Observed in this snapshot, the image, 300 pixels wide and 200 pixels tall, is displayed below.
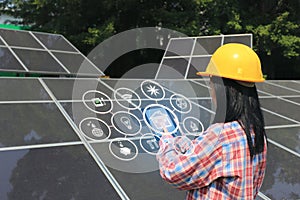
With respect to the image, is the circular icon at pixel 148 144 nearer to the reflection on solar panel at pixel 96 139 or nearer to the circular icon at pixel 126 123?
the reflection on solar panel at pixel 96 139

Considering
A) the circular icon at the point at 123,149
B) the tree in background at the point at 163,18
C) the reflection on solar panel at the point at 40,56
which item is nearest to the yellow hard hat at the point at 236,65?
the circular icon at the point at 123,149

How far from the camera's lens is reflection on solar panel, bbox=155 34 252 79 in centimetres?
809

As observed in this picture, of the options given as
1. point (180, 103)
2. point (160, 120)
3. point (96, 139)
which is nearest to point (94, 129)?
point (96, 139)

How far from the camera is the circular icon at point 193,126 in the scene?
421cm

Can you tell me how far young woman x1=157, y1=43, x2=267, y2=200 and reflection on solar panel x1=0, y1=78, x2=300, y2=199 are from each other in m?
1.23

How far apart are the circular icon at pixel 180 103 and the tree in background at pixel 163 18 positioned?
11.3 metres

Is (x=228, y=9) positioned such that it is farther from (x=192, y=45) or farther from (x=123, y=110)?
(x=123, y=110)

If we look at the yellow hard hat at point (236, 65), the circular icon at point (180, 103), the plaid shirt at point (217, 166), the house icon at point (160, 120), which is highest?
the yellow hard hat at point (236, 65)

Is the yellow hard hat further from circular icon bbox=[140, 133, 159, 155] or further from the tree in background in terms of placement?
the tree in background

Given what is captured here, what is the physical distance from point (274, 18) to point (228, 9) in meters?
3.08

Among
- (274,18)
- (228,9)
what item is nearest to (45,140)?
(228,9)

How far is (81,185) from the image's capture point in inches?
127

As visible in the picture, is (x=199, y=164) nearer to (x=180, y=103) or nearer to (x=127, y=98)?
(x=180, y=103)

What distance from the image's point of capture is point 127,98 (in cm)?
512
